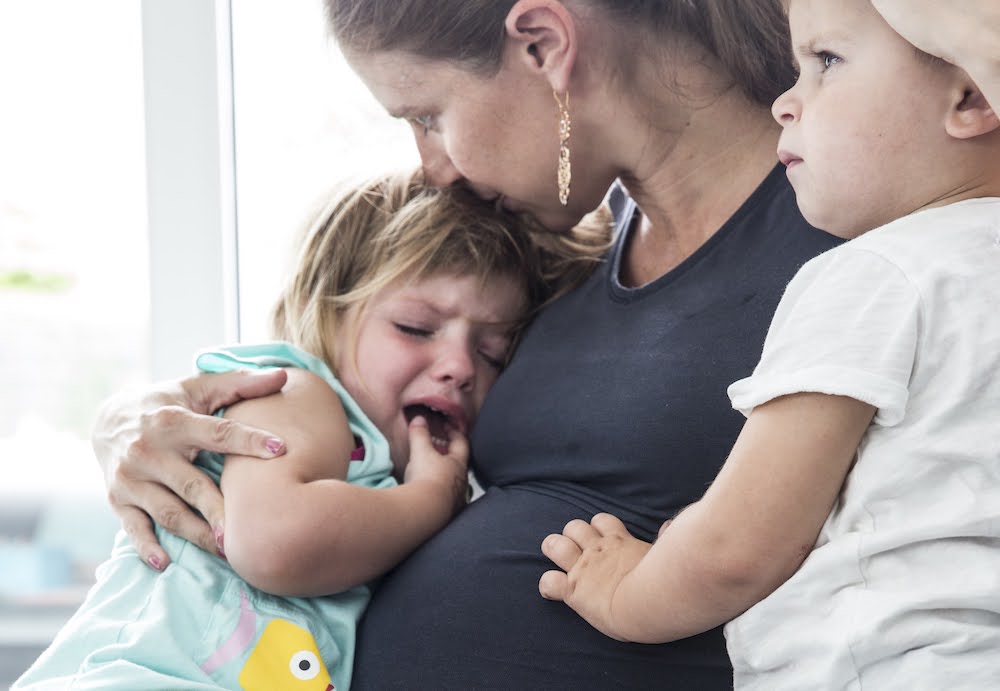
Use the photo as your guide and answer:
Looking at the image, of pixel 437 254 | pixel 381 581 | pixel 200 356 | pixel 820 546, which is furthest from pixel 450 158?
pixel 820 546

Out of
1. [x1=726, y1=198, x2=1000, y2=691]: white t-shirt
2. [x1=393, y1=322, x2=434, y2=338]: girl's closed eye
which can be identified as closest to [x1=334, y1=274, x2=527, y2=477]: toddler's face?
[x1=393, y1=322, x2=434, y2=338]: girl's closed eye

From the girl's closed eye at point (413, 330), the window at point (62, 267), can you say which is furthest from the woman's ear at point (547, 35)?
the window at point (62, 267)

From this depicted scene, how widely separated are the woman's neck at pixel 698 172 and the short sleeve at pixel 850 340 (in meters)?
0.43

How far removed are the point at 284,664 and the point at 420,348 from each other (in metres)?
0.48

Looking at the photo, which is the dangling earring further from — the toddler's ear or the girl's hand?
the toddler's ear

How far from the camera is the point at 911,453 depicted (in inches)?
35.5

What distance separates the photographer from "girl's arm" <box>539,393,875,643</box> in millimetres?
915

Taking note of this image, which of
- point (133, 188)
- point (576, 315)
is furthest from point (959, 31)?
point (133, 188)

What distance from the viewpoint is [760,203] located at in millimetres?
1285

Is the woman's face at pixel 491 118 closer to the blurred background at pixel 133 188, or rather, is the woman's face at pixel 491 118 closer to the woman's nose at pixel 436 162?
the woman's nose at pixel 436 162

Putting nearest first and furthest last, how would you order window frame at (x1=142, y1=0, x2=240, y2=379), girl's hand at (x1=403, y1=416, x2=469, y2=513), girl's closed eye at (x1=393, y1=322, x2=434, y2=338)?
girl's hand at (x1=403, y1=416, x2=469, y2=513), girl's closed eye at (x1=393, y1=322, x2=434, y2=338), window frame at (x1=142, y1=0, x2=240, y2=379)

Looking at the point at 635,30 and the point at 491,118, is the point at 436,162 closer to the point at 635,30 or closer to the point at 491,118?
the point at 491,118

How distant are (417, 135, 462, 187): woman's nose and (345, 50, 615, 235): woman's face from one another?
0.12ft

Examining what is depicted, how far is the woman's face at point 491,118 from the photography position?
1415 millimetres
